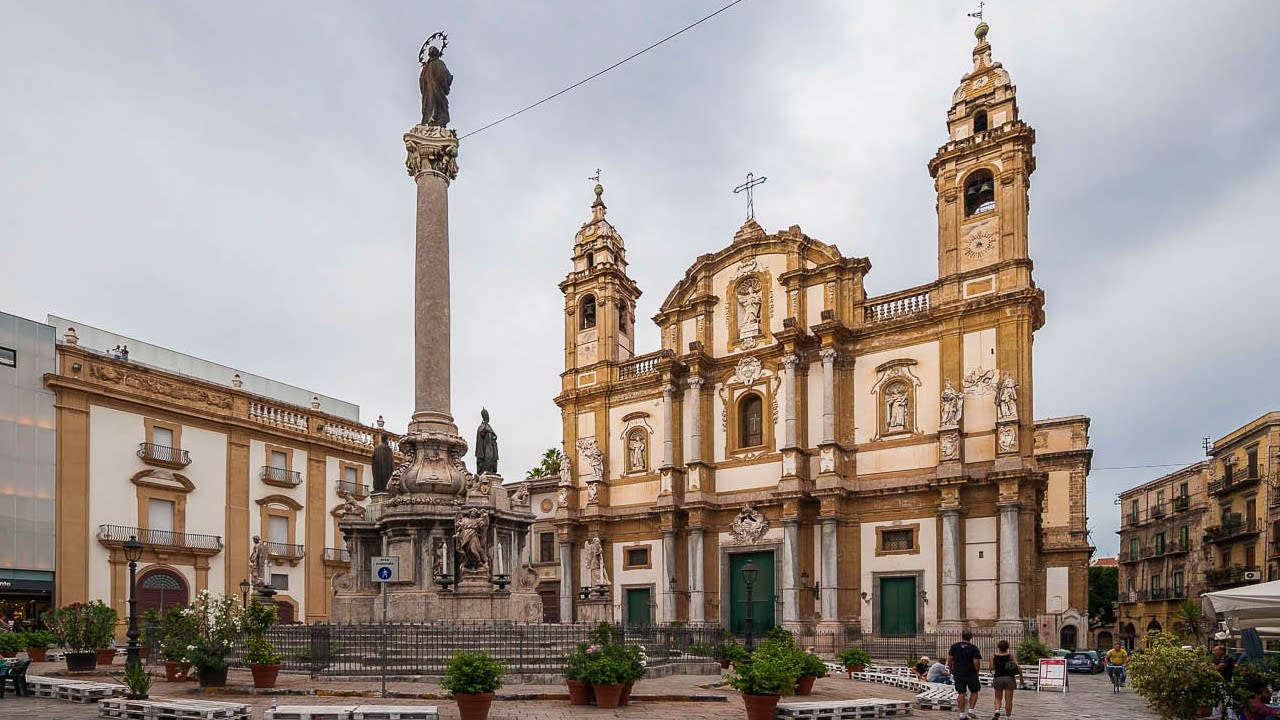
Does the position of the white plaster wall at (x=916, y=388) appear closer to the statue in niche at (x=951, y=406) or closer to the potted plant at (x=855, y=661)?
the statue in niche at (x=951, y=406)

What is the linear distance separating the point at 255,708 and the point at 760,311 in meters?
26.7

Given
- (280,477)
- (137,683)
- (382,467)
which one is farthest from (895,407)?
(137,683)

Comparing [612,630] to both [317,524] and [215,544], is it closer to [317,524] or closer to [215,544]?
[215,544]

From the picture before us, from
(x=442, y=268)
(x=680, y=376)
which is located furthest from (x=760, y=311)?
(x=442, y=268)

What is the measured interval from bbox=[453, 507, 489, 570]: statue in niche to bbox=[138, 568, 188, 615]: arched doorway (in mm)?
19525

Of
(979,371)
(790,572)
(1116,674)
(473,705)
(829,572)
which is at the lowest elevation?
(1116,674)

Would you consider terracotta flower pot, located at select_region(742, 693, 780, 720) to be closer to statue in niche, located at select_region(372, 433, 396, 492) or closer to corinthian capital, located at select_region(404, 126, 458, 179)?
statue in niche, located at select_region(372, 433, 396, 492)

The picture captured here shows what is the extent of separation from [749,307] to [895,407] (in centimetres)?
735

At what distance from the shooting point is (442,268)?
2048 centimetres

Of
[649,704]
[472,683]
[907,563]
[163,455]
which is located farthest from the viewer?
[163,455]

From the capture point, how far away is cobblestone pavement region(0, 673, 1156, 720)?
1233 centimetres

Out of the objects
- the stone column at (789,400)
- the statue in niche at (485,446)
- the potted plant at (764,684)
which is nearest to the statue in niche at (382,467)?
the statue in niche at (485,446)

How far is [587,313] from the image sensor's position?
42.2 metres

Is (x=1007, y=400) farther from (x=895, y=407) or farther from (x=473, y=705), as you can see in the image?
(x=473, y=705)
